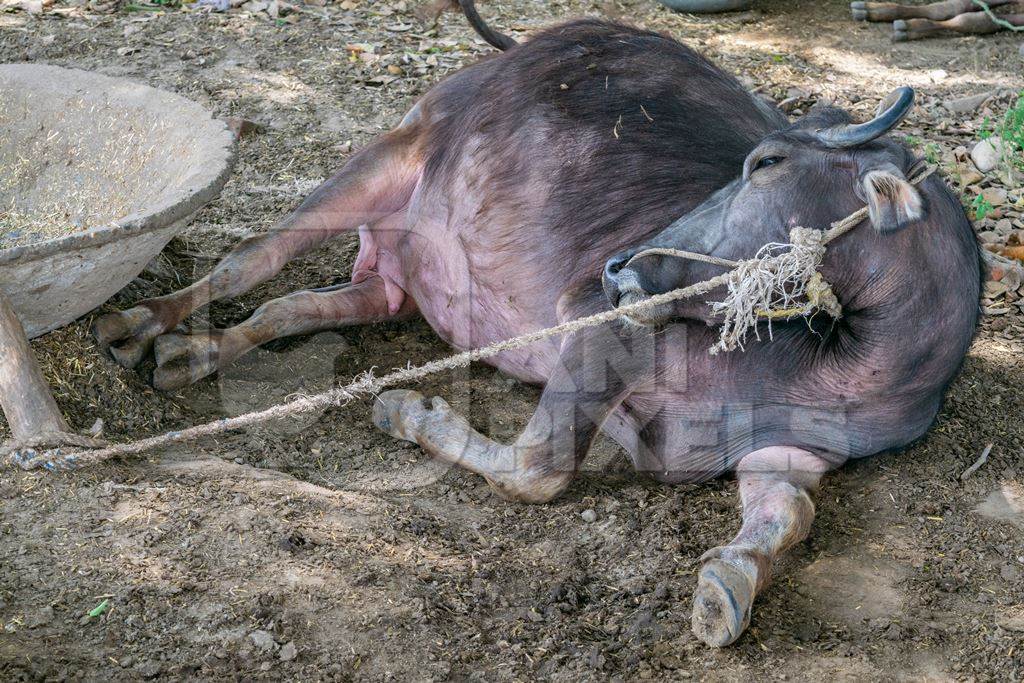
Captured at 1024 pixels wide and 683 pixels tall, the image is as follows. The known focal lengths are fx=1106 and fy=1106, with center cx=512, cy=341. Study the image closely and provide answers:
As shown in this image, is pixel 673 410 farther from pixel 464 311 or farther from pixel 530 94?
pixel 530 94

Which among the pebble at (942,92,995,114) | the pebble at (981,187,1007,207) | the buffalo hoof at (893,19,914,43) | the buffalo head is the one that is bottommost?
the pebble at (981,187,1007,207)

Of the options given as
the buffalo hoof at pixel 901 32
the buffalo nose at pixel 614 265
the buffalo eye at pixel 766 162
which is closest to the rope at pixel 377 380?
the buffalo nose at pixel 614 265

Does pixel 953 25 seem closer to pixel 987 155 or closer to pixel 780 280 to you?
A: pixel 987 155

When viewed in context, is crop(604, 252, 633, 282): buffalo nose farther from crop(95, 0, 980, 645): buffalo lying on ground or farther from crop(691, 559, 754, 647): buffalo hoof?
crop(691, 559, 754, 647): buffalo hoof

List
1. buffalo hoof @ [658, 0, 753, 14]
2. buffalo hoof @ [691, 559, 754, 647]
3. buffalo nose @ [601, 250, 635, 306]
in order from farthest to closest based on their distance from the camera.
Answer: buffalo hoof @ [658, 0, 753, 14]
buffalo nose @ [601, 250, 635, 306]
buffalo hoof @ [691, 559, 754, 647]

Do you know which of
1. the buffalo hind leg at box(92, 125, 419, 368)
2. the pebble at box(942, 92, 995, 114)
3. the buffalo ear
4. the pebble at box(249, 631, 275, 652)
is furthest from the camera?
the pebble at box(942, 92, 995, 114)

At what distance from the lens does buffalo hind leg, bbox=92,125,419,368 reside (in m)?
3.99

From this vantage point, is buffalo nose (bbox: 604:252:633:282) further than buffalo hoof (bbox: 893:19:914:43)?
No

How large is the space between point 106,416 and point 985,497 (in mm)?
2695

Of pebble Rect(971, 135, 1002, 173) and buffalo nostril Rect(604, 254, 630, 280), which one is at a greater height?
buffalo nostril Rect(604, 254, 630, 280)

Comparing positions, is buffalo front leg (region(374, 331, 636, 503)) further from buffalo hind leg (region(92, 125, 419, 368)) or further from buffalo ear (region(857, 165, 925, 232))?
buffalo hind leg (region(92, 125, 419, 368))

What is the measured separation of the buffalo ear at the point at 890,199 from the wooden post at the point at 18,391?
2.24 metres

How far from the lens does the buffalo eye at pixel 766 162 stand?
10.0 ft

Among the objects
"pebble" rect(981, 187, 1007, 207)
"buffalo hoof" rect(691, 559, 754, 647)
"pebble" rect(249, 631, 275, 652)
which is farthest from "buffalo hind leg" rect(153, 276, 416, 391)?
"pebble" rect(981, 187, 1007, 207)
